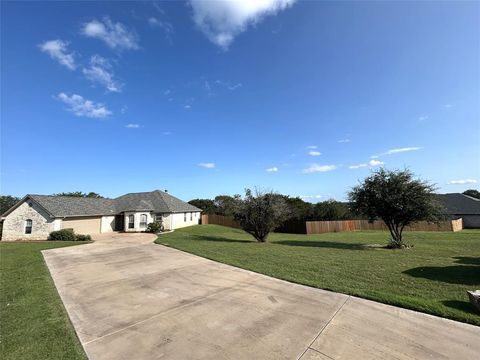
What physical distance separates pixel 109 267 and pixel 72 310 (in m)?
4.87

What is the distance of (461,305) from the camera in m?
5.54

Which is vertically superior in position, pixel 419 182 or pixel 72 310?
pixel 419 182

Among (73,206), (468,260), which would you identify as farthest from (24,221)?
(468,260)

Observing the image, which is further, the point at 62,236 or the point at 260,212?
the point at 62,236

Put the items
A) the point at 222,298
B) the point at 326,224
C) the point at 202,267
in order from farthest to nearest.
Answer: the point at 326,224
the point at 202,267
the point at 222,298

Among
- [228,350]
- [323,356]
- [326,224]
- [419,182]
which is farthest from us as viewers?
[326,224]

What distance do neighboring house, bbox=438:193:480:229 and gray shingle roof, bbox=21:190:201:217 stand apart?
120ft

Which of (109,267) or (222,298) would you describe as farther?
(109,267)

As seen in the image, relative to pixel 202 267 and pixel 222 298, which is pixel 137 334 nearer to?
pixel 222 298

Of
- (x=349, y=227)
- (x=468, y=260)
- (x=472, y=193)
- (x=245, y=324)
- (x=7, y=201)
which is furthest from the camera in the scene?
(x=472, y=193)

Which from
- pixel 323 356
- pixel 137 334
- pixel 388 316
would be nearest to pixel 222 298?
pixel 137 334

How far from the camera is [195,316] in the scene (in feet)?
17.8

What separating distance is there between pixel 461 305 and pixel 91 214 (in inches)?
1135

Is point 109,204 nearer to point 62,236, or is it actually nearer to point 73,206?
point 73,206
